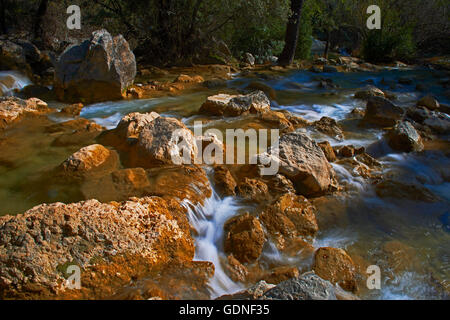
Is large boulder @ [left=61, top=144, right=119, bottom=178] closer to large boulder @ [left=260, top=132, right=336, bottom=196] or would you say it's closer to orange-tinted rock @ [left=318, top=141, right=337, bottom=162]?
large boulder @ [left=260, top=132, right=336, bottom=196]

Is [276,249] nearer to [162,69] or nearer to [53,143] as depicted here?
[53,143]

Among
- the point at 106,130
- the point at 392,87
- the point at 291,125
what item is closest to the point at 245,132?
the point at 291,125

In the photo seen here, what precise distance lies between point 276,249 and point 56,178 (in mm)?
2385

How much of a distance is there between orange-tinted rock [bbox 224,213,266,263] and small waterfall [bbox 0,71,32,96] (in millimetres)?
6341

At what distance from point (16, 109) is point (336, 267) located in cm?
544

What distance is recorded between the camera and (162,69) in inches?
409

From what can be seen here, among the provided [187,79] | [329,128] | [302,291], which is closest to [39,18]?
[187,79]

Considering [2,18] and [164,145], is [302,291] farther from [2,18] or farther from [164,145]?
[2,18]

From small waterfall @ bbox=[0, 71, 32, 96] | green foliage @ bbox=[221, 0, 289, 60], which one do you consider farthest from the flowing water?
green foliage @ bbox=[221, 0, 289, 60]

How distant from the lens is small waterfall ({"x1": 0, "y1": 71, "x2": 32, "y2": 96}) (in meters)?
6.97

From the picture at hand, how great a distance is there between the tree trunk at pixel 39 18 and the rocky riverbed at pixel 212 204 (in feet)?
20.7

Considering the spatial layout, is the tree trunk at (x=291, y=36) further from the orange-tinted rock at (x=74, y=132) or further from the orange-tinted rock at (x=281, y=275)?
the orange-tinted rock at (x=281, y=275)

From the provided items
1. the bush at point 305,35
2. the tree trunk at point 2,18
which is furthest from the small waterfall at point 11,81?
the bush at point 305,35

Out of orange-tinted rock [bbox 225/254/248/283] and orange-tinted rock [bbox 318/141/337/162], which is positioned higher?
orange-tinted rock [bbox 318/141/337/162]
